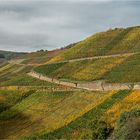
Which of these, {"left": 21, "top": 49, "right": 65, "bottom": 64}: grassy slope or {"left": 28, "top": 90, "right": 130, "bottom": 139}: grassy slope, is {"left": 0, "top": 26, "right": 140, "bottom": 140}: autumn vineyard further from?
{"left": 21, "top": 49, "right": 65, "bottom": 64}: grassy slope

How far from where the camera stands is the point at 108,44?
429 feet

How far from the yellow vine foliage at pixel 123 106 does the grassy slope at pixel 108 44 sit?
4928 cm

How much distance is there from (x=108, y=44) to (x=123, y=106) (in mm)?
67726

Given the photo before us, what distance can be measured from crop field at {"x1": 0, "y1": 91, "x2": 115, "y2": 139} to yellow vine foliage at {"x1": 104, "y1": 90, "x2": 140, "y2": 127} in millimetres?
5602

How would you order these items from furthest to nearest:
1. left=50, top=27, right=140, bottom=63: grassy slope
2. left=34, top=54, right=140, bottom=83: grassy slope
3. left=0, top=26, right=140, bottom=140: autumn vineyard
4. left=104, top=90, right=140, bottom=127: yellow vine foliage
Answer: left=50, top=27, right=140, bottom=63: grassy slope, left=34, top=54, right=140, bottom=83: grassy slope, left=104, top=90, right=140, bottom=127: yellow vine foliage, left=0, top=26, right=140, bottom=140: autumn vineyard

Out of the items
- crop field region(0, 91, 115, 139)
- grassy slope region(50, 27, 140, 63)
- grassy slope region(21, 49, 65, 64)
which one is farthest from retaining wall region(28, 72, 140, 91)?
grassy slope region(21, 49, 65, 64)

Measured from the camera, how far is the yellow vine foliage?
199ft

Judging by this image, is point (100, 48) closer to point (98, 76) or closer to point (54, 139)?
point (98, 76)

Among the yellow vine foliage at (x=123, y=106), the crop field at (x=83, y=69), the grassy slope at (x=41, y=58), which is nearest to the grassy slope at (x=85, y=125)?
the yellow vine foliage at (x=123, y=106)

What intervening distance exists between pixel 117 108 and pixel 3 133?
1878 centimetres

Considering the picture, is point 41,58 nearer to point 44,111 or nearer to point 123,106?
point 44,111

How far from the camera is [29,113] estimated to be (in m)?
78.9

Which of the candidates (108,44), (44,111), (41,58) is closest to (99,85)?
(44,111)

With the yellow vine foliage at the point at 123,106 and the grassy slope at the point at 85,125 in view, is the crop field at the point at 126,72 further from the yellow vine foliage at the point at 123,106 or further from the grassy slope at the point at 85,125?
the yellow vine foliage at the point at 123,106
